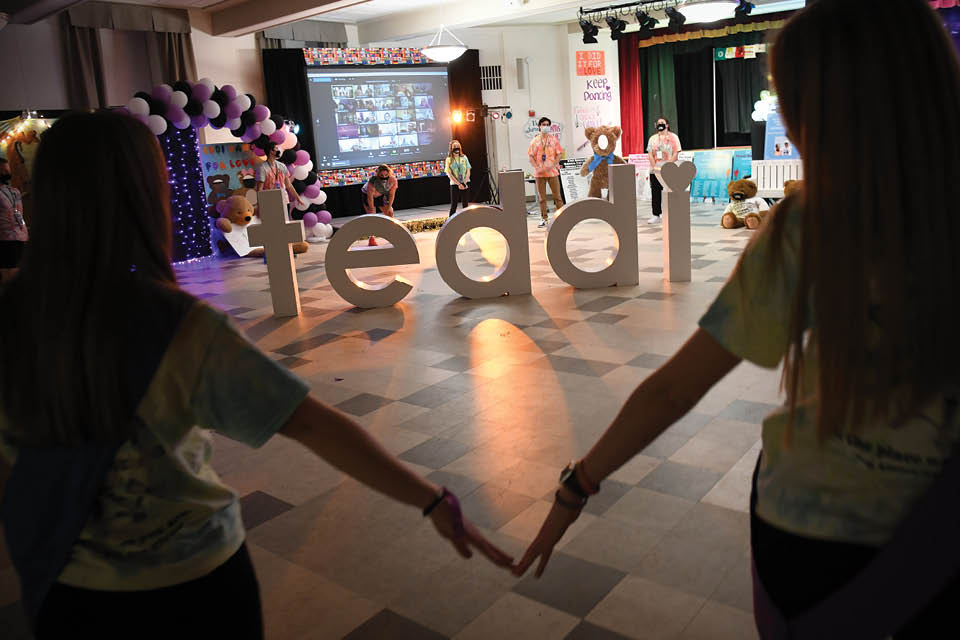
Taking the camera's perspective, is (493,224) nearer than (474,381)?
No

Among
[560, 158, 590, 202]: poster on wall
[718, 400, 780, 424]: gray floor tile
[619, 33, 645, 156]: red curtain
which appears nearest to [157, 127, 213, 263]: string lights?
[560, 158, 590, 202]: poster on wall

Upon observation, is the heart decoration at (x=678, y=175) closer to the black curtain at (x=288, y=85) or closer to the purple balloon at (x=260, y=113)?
the purple balloon at (x=260, y=113)

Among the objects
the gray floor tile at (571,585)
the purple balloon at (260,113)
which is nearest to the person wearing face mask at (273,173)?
the purple balloon at (260,113)

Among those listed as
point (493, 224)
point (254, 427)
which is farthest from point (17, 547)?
point (493, 224)

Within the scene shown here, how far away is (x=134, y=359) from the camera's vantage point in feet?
3.34

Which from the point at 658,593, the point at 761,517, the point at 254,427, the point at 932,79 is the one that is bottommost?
the point at 658,593

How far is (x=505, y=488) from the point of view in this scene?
9.71ft

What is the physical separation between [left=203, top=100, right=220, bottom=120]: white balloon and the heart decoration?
5.96m

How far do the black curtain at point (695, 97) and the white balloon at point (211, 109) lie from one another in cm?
965

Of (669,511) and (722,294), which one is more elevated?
(722,294)

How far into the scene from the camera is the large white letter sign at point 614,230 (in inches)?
254

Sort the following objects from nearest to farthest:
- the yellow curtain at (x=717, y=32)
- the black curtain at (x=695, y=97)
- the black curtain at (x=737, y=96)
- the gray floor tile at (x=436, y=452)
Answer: the gray floor tile at (x=436, y=452) < the yellow curtain at (x=717, y=32) < the black curtain at (x=737, y=96) < the black curtain at (x=695, y=97)

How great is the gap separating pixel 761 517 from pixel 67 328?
922mm

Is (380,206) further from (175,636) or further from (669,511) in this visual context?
(175,636)
